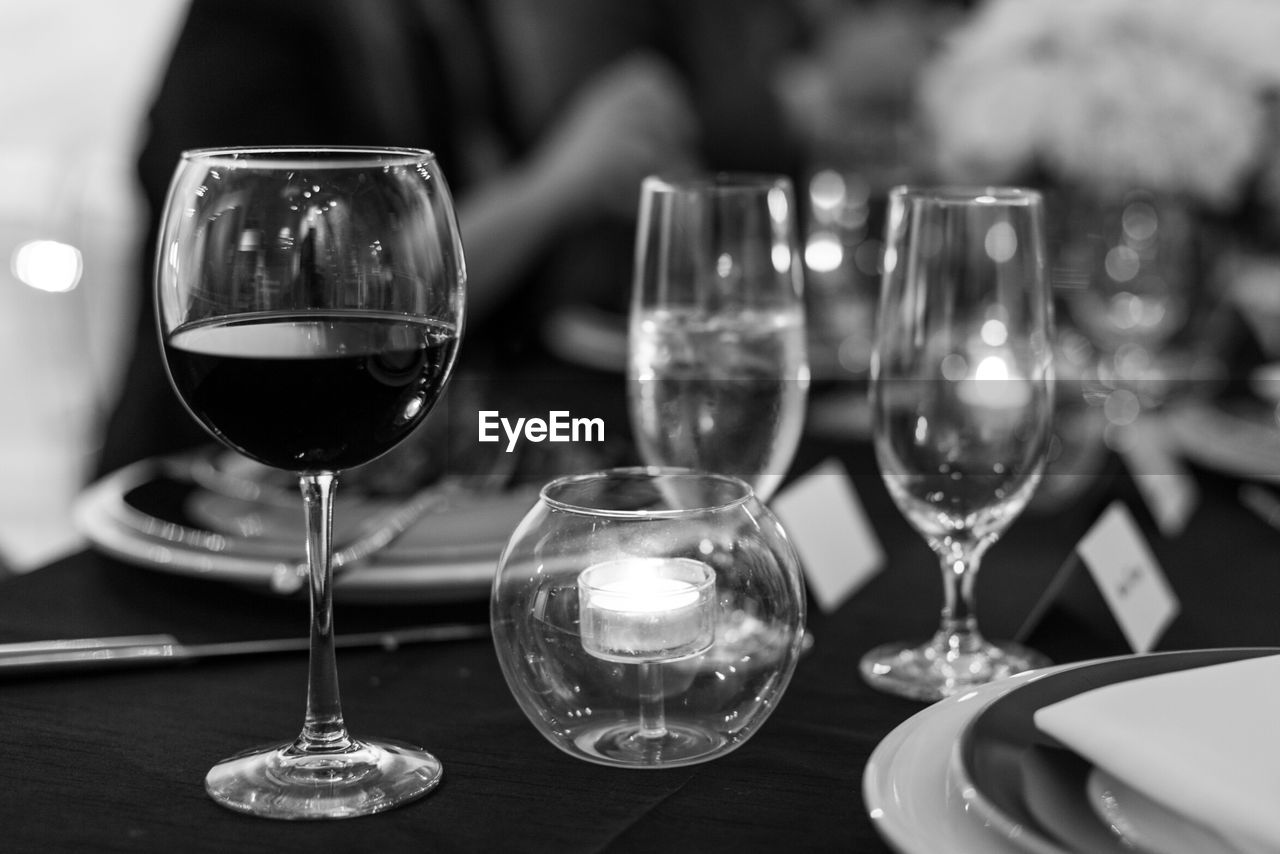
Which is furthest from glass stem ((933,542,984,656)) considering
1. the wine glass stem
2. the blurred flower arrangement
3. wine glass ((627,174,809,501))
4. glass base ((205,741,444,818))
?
the blurred flower arrangement

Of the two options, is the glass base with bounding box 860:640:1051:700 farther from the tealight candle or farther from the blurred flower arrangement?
the blurred flower arrangement

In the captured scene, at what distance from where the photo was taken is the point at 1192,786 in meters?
0.39

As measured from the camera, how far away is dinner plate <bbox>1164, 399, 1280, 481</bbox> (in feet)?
3.25

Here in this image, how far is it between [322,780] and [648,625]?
0.13m

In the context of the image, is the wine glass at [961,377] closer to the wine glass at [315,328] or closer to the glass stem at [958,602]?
the glass stem at [958,602]

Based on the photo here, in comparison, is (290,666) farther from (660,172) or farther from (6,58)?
(6,58)

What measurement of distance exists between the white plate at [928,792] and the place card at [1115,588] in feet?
0.56

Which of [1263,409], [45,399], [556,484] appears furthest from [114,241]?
[556,484]

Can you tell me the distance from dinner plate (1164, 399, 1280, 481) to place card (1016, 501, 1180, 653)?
29cm

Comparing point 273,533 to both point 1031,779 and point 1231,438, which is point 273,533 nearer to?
point 1031,779

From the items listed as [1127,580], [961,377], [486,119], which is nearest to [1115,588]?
[1127,580]

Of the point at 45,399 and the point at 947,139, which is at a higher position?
the point at 947,139

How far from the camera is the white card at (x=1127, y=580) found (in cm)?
67

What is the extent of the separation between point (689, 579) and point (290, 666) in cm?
23
